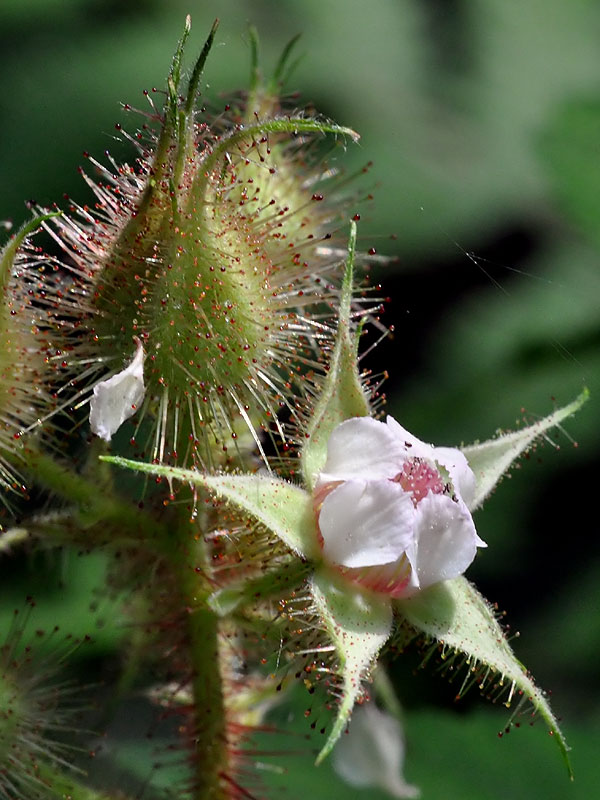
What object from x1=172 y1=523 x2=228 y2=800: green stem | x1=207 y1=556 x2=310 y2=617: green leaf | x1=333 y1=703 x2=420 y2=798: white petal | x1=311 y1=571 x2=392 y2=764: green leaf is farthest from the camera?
x1=333 y1=703 x2=420 y2=798: white petal

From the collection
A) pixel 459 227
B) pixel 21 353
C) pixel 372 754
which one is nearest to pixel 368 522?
pixel 21 353

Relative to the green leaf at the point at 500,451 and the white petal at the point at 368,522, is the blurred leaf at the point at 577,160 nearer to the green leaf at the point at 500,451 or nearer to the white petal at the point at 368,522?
the green leaf at the point at 500,451

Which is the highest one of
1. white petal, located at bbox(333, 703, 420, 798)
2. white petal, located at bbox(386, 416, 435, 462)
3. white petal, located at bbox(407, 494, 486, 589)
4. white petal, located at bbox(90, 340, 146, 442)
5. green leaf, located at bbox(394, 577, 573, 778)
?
white petal, located at bbox(90, 340, 146, 442)

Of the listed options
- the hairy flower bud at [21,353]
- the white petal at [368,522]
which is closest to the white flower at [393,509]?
the white petal at [368,522]

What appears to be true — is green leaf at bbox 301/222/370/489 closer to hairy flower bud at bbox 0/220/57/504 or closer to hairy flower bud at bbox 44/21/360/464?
hairy flower bud at bbox 44/21/360/464

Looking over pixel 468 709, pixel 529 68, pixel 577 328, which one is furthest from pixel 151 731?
pixel 529 68

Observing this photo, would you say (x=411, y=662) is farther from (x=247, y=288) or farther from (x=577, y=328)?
(x=247, y=288)

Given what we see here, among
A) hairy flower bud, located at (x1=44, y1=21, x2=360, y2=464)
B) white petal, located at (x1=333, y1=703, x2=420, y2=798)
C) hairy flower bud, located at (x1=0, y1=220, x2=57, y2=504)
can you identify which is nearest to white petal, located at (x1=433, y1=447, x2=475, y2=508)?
hairy flower bud, located at (x1=44, y1=21, x2=360, y2=464)
